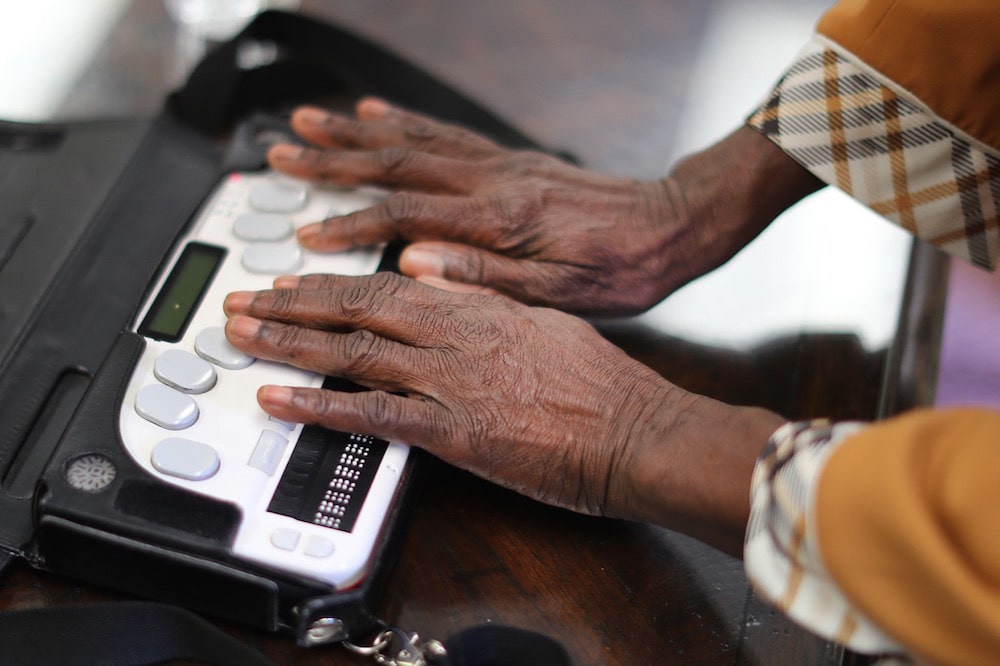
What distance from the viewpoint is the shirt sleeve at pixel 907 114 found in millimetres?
579

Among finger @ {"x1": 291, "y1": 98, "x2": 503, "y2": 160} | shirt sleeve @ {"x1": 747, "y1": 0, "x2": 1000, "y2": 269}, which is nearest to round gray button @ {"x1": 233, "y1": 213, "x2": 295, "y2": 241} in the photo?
finger @ {"x1": 291, "y1": 98, "x2": 503, "y2": 160}

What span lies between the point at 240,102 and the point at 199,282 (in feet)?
0.86

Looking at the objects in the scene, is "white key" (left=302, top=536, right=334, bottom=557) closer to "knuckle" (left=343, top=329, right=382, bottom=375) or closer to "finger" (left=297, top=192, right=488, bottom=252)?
"knuckle" (left=343, top=329, right=382, bottom=375)

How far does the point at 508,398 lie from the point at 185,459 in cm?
19

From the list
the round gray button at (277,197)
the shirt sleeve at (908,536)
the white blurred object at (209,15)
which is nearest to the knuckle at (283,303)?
the round gray button at (277,197)

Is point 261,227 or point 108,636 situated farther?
point 261,227

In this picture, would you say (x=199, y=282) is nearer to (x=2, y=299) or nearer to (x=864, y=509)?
(x=2, y=299)

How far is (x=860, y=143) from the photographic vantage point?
63 centimetres

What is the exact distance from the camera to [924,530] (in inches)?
13.3

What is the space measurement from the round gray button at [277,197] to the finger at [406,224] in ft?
0.10

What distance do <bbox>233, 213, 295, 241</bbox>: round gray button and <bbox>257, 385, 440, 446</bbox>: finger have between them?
0.48 ft

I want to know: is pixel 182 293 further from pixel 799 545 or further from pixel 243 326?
pixel 799 545

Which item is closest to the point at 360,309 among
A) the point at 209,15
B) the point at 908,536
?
the point at 908,536

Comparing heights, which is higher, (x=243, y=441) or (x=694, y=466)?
(x=694, y=466)
